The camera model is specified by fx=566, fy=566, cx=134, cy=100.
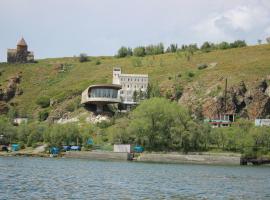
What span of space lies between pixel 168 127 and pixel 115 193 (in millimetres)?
69064

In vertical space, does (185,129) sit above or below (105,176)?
above

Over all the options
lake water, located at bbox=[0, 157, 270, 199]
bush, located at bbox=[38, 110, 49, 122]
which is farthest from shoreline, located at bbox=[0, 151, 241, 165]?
bush, located at bbox=[38, 110, 49, 122]

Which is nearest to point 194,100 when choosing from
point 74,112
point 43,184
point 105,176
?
point 74,112

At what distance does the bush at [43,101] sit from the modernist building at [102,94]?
34554 millimetres

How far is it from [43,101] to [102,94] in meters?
41.3

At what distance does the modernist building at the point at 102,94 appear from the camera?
158375 mm

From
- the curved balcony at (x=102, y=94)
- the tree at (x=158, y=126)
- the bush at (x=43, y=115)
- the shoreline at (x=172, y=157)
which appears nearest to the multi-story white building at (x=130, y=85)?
the curved balcony at (x=102, y=94)

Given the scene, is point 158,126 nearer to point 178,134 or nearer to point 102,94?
point 178,134

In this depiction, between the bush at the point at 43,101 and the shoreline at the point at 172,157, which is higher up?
the bush at the point at 43,101

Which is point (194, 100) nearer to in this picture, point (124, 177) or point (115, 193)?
point (124, 177)

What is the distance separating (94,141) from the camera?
420 ft

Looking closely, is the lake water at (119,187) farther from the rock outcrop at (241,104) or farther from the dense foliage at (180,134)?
the rock outcrop at (241,104)

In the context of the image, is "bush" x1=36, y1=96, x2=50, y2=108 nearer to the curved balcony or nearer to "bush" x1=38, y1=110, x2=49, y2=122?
"bush" x1=38, y1=110, x2=49, y2=122

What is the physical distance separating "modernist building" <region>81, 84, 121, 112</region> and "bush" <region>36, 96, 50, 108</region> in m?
34.6
